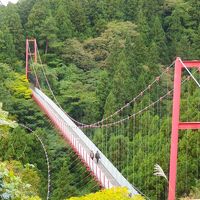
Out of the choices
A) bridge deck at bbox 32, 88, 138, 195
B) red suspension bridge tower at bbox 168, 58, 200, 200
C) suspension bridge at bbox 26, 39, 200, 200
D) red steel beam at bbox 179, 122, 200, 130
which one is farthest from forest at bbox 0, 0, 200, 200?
red steel beam at bbox 179, 122, 200, 130

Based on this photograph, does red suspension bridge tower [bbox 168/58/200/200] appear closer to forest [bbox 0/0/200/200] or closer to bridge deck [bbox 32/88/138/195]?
forest [bbox 0/0/200/200]

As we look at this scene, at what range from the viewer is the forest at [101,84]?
1549 cm

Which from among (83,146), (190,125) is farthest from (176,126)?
(83,146)

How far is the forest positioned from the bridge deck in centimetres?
61

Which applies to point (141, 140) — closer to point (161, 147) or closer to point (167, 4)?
point (161, 147)

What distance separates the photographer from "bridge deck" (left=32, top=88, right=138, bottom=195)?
12.8 meters

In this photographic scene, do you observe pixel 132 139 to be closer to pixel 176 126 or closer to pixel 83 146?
pixel 83 146

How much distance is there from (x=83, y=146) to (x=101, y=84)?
22.7 feet

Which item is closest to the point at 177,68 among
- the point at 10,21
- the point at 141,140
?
the point at 141,140

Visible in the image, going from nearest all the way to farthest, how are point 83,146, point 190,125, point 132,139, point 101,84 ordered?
point 190,125 → point 83,146 → point 132,139 → point 101,84

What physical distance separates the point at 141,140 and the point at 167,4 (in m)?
18.0

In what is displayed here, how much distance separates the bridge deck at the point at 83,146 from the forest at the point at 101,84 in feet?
2.01

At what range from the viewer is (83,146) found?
17.7m

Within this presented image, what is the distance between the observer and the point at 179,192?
12828 millimetres
